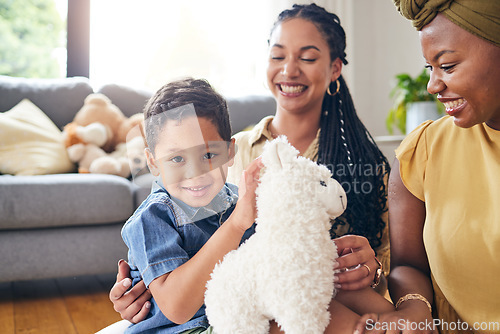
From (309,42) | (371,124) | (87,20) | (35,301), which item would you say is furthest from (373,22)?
(35,301)

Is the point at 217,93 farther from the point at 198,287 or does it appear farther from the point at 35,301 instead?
the point at 35,301

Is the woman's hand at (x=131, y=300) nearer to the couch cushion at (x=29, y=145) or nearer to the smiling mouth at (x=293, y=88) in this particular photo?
the smiling mouth at (x=293, y=88)

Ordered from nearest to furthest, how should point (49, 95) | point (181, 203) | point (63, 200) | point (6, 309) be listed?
point (181, 203), point (6, 309), point (63, 200), point (49, 95)

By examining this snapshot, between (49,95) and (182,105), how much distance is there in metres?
2.21

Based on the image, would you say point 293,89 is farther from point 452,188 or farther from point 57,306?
point 57,306

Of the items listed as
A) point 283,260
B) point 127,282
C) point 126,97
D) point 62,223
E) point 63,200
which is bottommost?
point 62,223

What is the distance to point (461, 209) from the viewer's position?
87 centimetres

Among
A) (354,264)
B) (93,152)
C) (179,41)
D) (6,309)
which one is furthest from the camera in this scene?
(179,41)

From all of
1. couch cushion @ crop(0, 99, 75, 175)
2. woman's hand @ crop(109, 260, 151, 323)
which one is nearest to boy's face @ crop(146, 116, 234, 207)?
woman's hand @ crop(109, 260, 151, 323)

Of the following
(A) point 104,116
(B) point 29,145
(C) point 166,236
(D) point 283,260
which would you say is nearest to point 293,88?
(C) point 166,236

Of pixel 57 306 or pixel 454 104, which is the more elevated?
pixel 454 104

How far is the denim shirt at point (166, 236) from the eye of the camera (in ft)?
2.71

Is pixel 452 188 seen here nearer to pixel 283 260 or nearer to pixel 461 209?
pixel 461 209

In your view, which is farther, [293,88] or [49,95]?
[49,95]
